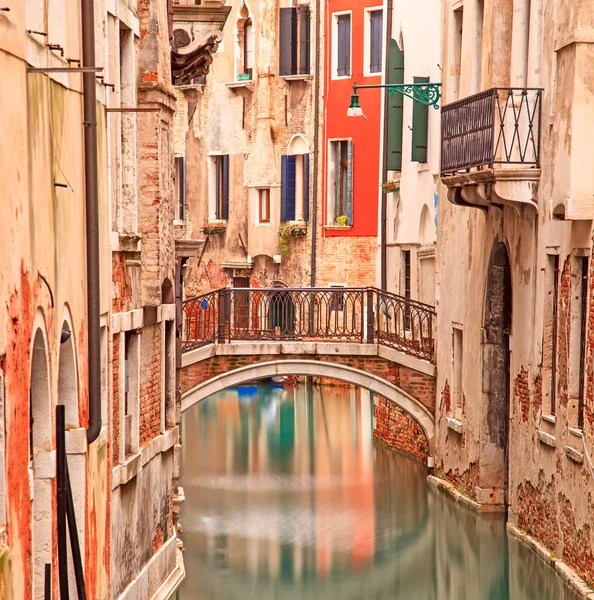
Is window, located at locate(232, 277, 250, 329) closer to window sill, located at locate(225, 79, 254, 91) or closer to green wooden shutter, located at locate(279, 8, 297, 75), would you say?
green wooden shutter, located at locate(279, 8, 297, 75)

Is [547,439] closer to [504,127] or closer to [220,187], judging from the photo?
[504,127]

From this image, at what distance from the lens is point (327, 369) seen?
74.5ft

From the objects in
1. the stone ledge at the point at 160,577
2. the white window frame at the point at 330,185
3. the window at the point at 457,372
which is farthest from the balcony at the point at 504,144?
the white window frame at the point at 330,185

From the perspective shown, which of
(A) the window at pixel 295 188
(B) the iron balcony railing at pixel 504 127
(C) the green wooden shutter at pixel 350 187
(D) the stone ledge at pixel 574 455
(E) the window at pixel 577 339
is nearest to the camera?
(D) the stone ledge at pixel 574 455

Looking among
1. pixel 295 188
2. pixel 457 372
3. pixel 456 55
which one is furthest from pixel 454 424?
pixel 295 188

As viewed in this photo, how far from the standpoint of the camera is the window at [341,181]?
31828 mm

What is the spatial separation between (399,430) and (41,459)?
16.7 meters

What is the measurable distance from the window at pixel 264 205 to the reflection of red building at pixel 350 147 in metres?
1.98

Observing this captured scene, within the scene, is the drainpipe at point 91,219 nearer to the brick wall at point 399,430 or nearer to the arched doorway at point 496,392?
the arched doorway at point 496,392

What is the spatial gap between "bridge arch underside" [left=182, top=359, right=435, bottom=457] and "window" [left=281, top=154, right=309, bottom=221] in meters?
10.9

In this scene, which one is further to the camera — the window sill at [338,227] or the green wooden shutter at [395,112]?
the window sill at [338,227]

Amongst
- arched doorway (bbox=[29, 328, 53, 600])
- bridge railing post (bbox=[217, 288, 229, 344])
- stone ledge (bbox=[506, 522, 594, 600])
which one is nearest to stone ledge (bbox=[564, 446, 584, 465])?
stone ledge (bbox=[506, 522, 594, 600])

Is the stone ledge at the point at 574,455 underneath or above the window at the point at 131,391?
underneath

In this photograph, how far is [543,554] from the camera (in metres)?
16.2
